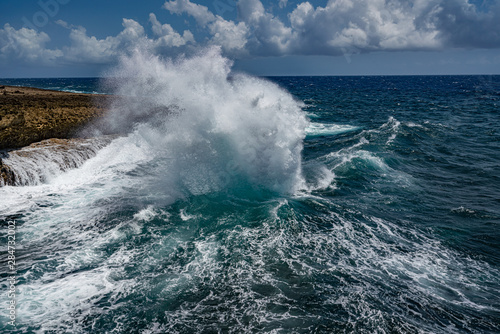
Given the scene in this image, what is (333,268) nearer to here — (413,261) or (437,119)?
(413,261)

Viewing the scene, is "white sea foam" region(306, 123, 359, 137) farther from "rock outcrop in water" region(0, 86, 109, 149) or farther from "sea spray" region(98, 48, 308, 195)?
"rock outcrop in water" region(0, 86, 109, 149)

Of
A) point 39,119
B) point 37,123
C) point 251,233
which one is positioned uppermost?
point 39,119

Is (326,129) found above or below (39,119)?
below

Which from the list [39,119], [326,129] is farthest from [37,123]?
[326,129]

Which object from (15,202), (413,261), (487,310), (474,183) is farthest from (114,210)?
(474,183)

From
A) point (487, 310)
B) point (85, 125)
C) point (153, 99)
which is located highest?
point (153, 99)

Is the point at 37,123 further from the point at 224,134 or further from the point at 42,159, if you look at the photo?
the point at 224,134

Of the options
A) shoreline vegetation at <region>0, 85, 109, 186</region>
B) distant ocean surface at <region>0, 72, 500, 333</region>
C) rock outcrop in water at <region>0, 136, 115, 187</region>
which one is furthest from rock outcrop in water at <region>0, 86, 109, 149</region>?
distant ocean surface at <region>0, 72, 500, 333</region>
